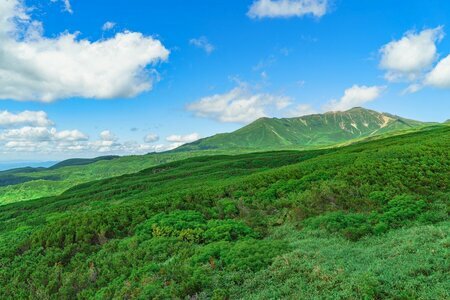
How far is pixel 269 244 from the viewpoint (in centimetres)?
1777

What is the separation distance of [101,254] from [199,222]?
716 centimetres

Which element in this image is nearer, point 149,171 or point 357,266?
point 357,266

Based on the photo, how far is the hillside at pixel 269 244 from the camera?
1305 centimetres

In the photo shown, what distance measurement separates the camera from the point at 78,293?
664 inches

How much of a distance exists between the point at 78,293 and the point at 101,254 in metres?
4.88

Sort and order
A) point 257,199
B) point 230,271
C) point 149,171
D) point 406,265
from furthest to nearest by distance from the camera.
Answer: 1. point 149,171
2. point 257,199
3. point 230,271
4. point 406,265

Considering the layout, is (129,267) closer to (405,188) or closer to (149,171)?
(405,188)

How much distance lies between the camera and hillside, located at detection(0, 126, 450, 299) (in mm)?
13047

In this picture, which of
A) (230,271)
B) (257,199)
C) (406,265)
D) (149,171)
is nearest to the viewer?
(406,265)

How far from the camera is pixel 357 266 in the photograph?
44.4ft

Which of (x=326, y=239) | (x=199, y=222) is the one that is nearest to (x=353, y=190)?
(x=326, y=239)

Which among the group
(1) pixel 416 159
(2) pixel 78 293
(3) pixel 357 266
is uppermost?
(1) pixel 416 159

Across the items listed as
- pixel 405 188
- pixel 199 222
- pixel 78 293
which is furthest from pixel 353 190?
pixel 78 293

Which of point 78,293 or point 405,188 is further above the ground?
point 405,188
